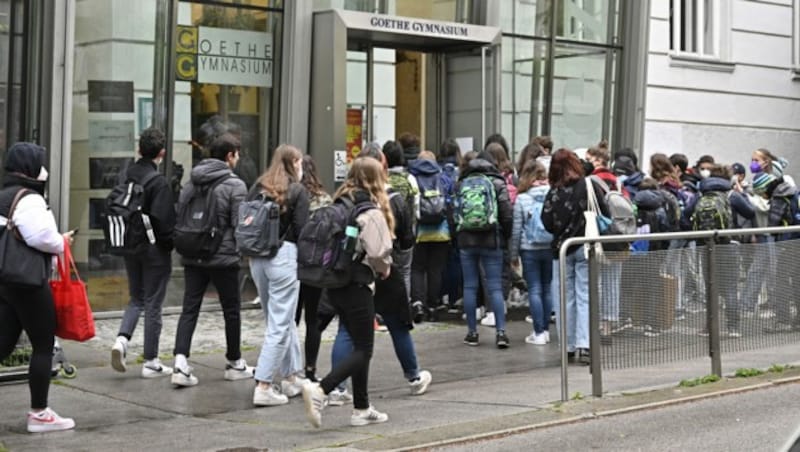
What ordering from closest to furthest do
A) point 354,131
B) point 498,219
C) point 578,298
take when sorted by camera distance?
point 578,298 → point 498,219 → point 354,131

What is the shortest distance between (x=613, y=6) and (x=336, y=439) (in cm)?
1280

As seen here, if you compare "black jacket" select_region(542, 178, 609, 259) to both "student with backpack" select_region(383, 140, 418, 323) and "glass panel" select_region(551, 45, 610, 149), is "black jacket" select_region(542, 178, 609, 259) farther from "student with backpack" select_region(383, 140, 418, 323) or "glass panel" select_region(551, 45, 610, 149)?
"glass panel" select_region(551, 45, 610, 149)

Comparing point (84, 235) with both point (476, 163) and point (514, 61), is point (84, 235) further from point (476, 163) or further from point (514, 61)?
point (514, 61)

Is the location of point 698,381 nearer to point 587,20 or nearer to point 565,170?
point 565,170

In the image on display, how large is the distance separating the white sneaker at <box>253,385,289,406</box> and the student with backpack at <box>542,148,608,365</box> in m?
3.08

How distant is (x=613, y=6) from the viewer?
20359mm

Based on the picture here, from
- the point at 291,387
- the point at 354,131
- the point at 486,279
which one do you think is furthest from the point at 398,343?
the point at 354,131

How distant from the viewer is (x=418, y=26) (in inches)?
679

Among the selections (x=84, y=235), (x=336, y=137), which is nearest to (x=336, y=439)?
(x=84, y=235)

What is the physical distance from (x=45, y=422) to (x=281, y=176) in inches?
101

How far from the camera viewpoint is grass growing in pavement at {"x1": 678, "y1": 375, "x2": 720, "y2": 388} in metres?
11.1

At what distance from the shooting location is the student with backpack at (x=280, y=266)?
10320mm

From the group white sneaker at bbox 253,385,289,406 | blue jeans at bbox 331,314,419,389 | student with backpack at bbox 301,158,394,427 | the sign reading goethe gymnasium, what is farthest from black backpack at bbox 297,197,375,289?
the sign reading goethe gymnasium

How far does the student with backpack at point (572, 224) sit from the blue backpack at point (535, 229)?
25.4 inches
